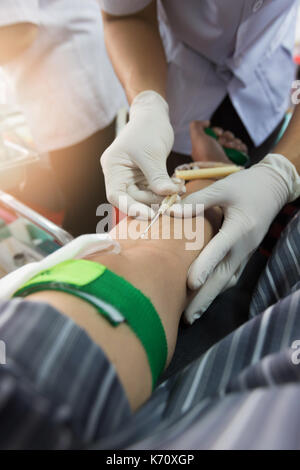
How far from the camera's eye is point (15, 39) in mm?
908

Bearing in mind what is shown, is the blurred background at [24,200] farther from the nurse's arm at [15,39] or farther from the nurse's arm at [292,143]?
the nurse's arm at [292,143]

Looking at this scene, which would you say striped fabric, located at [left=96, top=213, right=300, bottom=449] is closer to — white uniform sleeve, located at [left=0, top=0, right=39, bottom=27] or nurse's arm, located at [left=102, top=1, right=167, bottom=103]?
Answer: nurse's arm, located at [left=102, top=1, right=167, bottom=103]

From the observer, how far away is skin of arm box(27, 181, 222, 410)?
0.40 meters

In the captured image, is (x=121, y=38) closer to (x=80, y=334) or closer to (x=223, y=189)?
(x=223, y=189)

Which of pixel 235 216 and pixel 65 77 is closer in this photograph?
pixel 235 216

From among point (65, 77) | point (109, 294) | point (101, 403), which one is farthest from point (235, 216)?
point (65, 77)

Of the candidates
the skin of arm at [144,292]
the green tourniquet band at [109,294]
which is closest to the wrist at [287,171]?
the skin of arm at [144,292]

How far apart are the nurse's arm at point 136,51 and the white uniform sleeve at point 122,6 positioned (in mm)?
19

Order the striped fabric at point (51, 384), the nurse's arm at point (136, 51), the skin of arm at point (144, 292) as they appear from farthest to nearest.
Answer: the nurse's arm at point (136, 51), the skin of arm at point (144, 292), the striped fabric at point (51, 384)

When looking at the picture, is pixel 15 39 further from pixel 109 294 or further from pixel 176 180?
pixel 109 294

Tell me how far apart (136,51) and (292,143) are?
0.48m

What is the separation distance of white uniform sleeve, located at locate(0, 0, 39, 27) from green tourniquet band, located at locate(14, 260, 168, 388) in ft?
2.42

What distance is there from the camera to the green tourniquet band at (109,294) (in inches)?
16.0

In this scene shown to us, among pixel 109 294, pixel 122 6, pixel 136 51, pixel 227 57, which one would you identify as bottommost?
pixel 109 294
